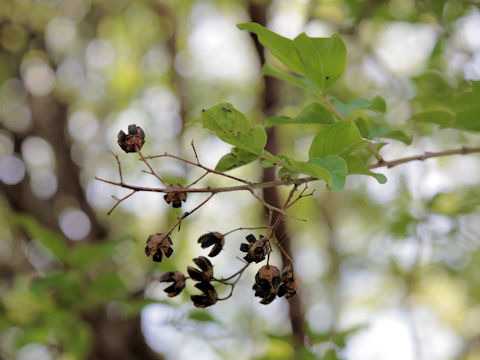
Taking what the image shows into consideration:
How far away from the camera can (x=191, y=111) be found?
11.1ft

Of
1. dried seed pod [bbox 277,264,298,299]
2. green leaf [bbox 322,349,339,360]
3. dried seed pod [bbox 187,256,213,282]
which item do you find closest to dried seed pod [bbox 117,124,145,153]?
dried seed pod [bbox 187,256,213,282]

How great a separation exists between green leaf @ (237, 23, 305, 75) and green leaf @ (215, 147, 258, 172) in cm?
21

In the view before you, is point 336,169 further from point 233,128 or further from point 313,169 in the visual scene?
point 233,128

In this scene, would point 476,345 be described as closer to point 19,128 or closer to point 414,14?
point 414,14

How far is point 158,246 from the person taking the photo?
692 mm

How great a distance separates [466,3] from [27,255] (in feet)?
9.80

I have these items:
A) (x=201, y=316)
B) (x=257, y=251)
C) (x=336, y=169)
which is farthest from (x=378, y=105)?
(x=201, y=316)

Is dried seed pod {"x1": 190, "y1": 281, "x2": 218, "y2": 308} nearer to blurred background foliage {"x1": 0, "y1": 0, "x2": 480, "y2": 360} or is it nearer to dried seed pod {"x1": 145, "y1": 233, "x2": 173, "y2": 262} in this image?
dried seed pod {"x1": 145, "y1": 233, "x2": 173, "y2": 262}

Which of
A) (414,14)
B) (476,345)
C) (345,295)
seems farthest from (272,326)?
(414,14)

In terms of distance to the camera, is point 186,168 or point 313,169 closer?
point 313,169

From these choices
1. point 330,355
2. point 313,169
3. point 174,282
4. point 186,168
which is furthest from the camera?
point 186,168

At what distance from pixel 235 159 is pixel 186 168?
7.28 feet

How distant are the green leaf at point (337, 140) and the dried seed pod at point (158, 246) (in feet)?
0.89

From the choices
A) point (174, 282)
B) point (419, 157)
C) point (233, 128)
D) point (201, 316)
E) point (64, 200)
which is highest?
point (233, 128)
